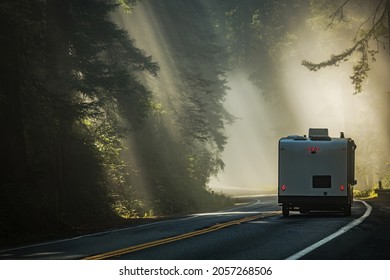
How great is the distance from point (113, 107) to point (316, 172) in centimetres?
1063

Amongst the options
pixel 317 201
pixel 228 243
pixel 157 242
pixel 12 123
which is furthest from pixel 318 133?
pixel 157 242

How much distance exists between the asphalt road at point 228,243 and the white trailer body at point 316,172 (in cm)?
313

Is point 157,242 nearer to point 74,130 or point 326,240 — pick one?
point 326,240

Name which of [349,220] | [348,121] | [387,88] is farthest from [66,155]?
[348,121]

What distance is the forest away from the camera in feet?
68.1

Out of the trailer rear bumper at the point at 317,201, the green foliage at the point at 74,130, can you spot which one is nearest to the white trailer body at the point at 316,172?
the trailer rear bumper at the point at 317,201

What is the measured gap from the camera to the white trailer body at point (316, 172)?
2203cm

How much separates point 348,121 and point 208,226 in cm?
3831

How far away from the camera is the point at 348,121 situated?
5481cm

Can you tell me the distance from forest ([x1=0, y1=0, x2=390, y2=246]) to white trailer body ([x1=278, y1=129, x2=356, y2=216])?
5913mm

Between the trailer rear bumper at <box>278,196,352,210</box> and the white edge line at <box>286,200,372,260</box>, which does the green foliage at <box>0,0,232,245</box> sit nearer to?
the trailer rear bumper at <box>278,196,352,210</box>

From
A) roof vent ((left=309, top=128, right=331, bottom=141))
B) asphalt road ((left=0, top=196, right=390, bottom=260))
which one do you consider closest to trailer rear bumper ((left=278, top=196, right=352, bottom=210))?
roof vent ((left=309, top=128, right=331, bottom=141))

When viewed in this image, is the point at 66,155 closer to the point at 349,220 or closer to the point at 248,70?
the point at 349,220
